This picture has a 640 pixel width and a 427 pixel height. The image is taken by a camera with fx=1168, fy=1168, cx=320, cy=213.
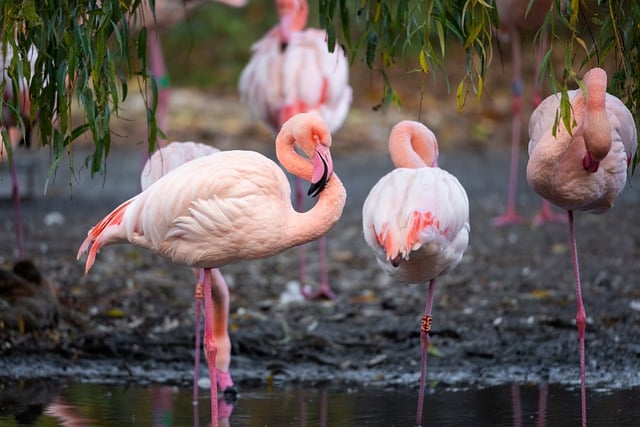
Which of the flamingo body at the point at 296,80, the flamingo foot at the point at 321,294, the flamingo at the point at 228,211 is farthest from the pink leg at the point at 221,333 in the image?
the flamingo body at the point at 296,80

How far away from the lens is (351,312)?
6848 millimetres

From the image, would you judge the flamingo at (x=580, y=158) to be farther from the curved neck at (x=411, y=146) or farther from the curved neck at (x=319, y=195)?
the curved neck at (x=319, y=195)

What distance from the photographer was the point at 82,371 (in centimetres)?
598

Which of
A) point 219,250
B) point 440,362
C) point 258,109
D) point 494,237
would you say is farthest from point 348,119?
point 219,250

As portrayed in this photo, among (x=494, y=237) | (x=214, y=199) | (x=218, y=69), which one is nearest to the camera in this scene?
(x=214, y=199)

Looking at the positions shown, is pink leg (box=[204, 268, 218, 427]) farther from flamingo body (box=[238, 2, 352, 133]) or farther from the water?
flamingo body (box=[238, 2, 352, 133])

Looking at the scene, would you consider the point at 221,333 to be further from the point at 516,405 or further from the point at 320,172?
the point at 516,405

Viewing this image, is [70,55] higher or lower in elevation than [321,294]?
higher

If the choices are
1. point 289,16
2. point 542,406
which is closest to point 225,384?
point 542,406

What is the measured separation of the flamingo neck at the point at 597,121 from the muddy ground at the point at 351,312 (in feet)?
4.75

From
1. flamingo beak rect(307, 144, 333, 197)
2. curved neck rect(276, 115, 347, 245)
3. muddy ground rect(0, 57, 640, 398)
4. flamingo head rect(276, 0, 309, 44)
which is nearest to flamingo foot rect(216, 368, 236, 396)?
muddy ground rect(0, 57, 640, 398)

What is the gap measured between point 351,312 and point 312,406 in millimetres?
1768

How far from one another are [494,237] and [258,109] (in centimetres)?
221

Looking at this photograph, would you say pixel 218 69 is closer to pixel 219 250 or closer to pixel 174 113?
Result: pixel 174 113
